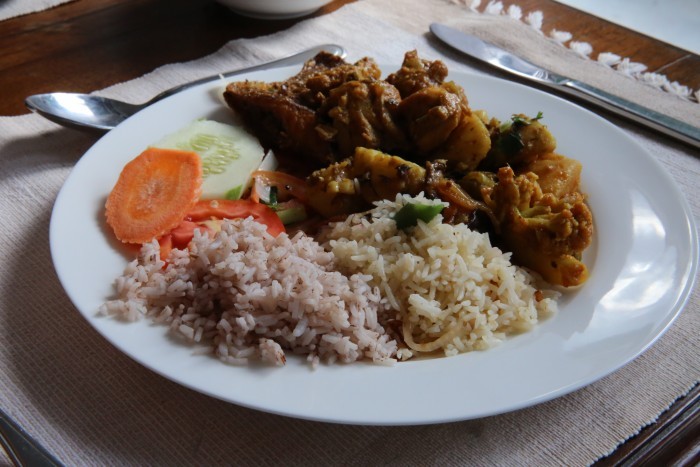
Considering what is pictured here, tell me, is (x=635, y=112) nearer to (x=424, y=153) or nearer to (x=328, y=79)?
(x=424, y=153)

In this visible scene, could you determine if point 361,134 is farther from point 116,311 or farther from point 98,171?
point 116,311

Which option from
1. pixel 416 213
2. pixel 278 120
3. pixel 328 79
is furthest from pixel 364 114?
pixel 416 213

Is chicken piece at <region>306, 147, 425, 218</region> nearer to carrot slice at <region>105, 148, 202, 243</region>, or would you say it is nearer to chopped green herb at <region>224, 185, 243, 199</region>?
chopped green herb at <region>224, 185, 243, 199</region>

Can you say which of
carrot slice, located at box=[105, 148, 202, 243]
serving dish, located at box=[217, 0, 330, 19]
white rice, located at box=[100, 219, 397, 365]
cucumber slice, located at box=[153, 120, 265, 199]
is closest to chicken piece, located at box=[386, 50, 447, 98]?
cucumber slice, located at box=[153, 120, 265, 199]

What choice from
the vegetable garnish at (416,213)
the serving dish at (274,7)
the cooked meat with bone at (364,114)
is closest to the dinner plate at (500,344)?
A: the cooked meat with bone at (364,114)

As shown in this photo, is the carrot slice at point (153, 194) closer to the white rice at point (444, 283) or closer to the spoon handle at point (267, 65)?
the white rice at point (444, 283)

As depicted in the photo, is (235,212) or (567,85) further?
(567,85)
